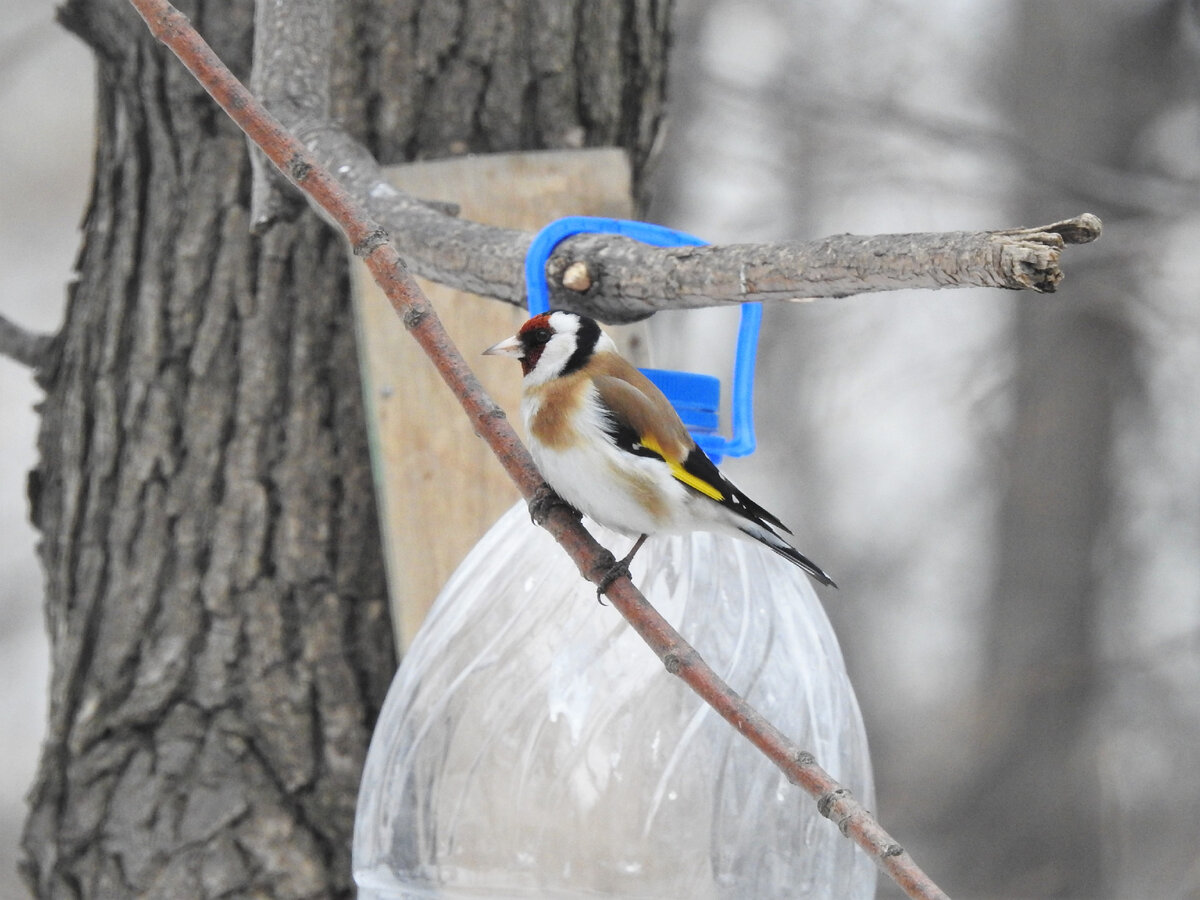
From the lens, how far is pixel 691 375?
202 cm

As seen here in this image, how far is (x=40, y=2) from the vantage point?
7.18 meters

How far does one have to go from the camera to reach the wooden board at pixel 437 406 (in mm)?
2494

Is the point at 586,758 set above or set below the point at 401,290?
below

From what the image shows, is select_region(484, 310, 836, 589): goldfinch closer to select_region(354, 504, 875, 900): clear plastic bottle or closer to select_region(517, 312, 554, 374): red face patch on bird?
select_region(517, 312, 554, 374): red face patch on bird

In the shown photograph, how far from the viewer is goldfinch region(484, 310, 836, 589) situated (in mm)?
1817

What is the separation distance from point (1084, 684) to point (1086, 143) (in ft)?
7.72

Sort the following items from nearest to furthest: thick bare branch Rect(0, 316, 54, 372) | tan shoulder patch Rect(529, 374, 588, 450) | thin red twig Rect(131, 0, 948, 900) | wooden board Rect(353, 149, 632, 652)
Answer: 1. thin red twig Rect(131, 0, 948, 900)
2. tan shoulder patch Rect(529, 374, 588, 450)
3. wooden board Rect(353, 149, 632, 652)
4. thick bare branch Rect(0, 316, 54, 372)

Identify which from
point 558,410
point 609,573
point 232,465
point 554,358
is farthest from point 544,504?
point 232,465

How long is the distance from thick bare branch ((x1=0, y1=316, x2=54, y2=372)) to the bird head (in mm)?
1265

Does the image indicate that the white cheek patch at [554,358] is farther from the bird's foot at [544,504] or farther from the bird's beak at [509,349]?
the bird's foot at [544,504]

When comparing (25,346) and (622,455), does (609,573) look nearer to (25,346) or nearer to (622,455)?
(622,455)

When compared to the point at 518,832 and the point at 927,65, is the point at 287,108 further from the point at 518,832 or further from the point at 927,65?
the point at 927,65

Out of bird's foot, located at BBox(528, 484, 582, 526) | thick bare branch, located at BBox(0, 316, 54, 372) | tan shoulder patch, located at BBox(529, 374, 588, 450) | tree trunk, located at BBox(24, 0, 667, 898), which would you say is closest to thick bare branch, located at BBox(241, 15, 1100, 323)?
tan shoulder patch, located at BBox(529, 374, 588, 450)

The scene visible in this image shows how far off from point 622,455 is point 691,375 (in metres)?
0.21
